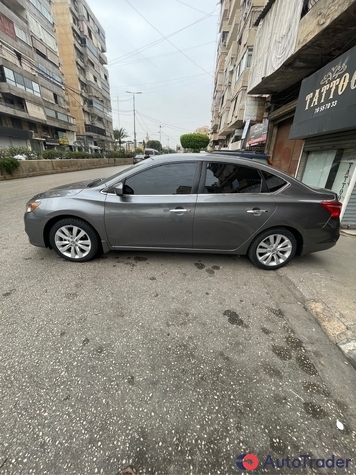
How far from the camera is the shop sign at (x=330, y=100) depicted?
450 cm

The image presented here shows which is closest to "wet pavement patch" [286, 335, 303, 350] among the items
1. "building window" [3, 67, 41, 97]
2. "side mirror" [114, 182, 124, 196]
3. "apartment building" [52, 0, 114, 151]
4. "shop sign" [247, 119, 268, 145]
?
"side mirror" [114, 182, 124, 196]

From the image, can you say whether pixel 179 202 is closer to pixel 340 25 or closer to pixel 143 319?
pixel 143 319

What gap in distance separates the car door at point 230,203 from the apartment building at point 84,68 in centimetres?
5066

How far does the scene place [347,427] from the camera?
137 centimetres

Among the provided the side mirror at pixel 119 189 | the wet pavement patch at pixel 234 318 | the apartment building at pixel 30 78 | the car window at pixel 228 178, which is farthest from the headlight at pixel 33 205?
the apartment building at pixel 30 78

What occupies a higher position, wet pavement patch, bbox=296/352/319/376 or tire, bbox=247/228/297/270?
tire, bbox=247/228/297/270

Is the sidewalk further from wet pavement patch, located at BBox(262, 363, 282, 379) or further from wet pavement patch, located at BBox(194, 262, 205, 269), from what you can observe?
wet pavement patch, located at BBox(194, 262, 205, 269)

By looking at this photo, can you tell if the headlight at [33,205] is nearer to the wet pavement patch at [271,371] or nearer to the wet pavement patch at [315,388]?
the wet pavement patch at [271,371]

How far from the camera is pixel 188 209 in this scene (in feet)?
9.53

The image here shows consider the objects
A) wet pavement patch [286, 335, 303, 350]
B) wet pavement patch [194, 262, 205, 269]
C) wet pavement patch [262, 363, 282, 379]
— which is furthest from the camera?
wet pavement patch [194, 262, 205, 269]

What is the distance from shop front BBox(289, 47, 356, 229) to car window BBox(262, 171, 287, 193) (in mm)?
3040

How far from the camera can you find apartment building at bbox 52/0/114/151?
3997cm

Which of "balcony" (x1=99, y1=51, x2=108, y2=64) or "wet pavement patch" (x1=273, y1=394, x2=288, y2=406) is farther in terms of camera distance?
"balcony" (x1=99, y1=51, x2=108, y2=64)

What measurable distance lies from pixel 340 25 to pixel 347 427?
24.0 ft
